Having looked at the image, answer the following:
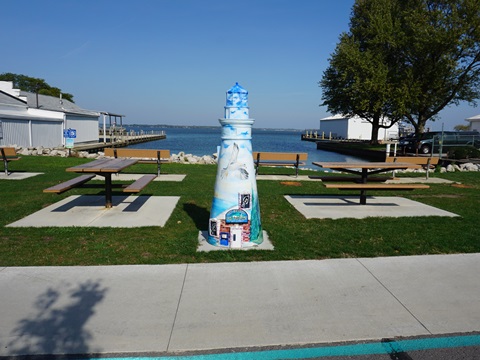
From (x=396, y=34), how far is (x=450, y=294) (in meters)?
35.1

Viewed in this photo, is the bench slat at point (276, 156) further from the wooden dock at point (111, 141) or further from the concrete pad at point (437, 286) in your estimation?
the wooden dock at point (111, 141)

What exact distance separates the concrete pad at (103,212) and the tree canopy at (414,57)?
28.6m

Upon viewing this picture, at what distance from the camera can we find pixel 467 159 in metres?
22.3

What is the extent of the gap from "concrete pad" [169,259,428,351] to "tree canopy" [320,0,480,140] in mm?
31157

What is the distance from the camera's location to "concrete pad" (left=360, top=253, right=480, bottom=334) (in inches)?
146

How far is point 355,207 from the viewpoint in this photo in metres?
8.60

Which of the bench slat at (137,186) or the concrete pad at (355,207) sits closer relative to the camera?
the bench slat at (137,186)

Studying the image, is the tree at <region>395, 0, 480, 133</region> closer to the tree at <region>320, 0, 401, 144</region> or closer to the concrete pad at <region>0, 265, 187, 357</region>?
the tree at <region>320, 0, 401, 144</region>

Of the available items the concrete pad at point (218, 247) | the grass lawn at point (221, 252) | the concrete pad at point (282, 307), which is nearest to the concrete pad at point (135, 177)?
the grass lawn at point (221, 252)

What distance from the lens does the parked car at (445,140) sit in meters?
27.1

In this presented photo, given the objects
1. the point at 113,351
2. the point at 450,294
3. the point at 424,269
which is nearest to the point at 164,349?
the point at 113,351

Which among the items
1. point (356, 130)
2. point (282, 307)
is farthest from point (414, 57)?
point (356, 130)

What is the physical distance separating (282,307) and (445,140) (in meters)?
27.6

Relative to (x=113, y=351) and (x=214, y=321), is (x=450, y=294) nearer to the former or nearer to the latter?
(x=214, y=321)
